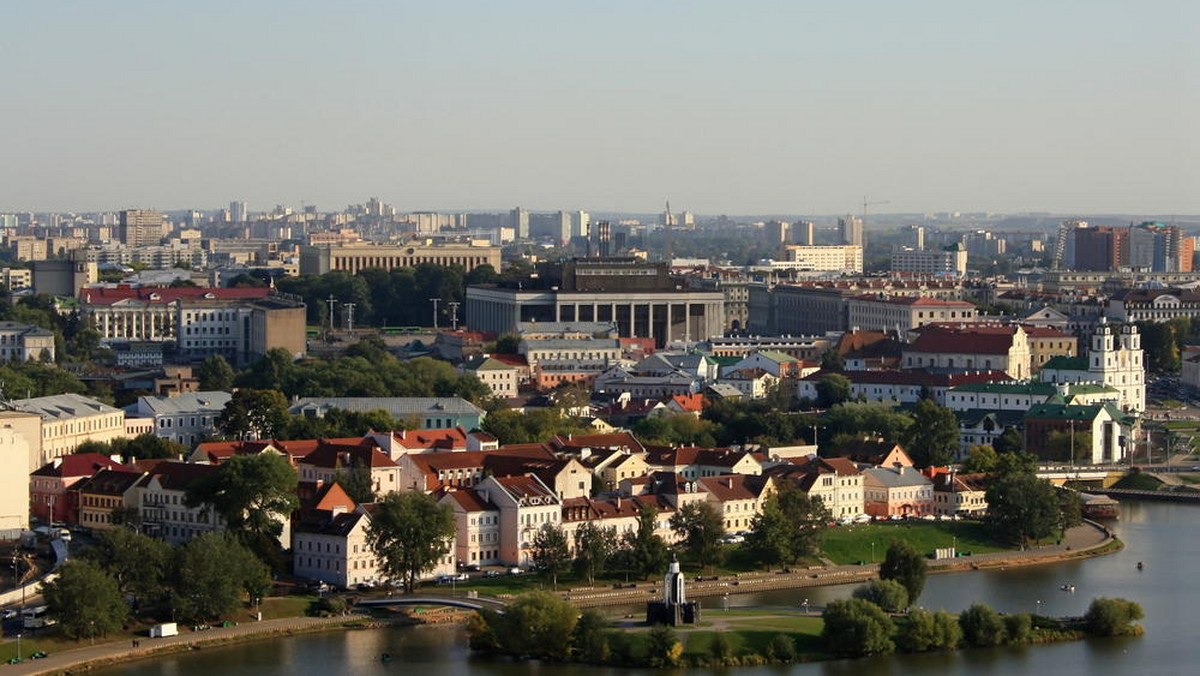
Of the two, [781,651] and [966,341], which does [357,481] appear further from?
[966,341]

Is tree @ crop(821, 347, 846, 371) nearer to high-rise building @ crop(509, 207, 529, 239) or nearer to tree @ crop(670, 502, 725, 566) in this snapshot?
tree @ crop(670, 502, 725, 566)

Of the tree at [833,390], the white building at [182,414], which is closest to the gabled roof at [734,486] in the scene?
the white building at [182,414]

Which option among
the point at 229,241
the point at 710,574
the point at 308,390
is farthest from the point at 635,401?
the point at 229,241

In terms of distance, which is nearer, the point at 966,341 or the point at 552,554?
the point at 552,554

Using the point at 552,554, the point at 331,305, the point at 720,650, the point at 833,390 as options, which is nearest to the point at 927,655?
the point at 720,650

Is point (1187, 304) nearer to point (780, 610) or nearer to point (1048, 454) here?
point (1048, 454)

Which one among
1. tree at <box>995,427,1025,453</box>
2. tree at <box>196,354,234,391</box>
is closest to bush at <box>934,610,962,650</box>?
tree at <box>995,427,1025,453</box>
